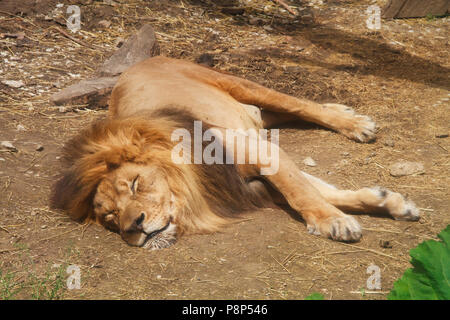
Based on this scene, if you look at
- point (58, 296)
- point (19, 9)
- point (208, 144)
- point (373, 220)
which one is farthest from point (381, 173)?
point (19, 9)

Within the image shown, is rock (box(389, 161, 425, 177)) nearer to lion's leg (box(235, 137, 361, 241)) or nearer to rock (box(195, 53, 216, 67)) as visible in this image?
lion's leg (box(235, 137, 361, 241))

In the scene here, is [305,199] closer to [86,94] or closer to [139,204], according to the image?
[139,204]

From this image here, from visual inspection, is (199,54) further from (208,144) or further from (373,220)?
(373,220)

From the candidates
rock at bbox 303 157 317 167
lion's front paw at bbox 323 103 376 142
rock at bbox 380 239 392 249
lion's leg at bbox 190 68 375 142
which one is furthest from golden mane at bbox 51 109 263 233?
lion's front paw at bbox 323 103 376 142

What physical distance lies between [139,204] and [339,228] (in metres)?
1.07

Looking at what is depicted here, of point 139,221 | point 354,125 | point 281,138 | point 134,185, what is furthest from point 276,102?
point 139,221

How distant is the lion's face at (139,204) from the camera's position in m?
2.87

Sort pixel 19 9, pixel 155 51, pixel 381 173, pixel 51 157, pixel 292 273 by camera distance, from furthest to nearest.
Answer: pixel 19 9, pixel 155 51, pixel 51 157, pixel 381 173, pixel 292 273

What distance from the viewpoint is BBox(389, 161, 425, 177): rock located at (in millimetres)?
3646

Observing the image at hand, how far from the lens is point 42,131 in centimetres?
448

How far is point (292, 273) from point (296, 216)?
648 mm

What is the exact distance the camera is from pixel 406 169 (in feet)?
12.0

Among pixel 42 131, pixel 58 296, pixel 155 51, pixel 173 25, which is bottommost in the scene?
pixel 58 296

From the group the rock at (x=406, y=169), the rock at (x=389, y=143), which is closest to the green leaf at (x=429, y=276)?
the rock at (x=406, y=169)
